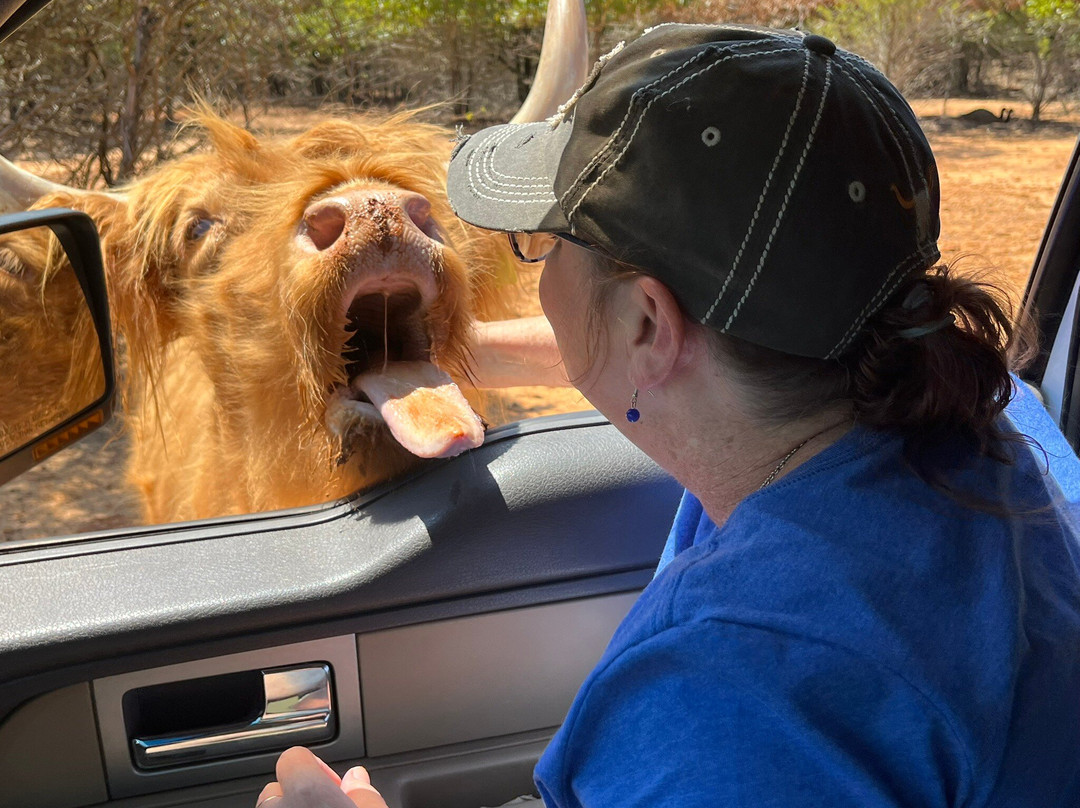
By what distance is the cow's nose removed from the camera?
82.5 inches

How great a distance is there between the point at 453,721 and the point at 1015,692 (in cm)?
140

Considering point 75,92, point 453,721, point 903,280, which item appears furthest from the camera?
point 75,92

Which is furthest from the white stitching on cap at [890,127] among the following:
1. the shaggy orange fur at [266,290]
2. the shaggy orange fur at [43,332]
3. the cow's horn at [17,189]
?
the cow's horn at [17,189]

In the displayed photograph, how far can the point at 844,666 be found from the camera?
3.09 feet

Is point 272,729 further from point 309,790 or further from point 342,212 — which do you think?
point 342,212

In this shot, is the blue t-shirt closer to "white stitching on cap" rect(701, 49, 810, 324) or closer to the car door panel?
"white stitching on cap" rect(701, 49, 810, 324)

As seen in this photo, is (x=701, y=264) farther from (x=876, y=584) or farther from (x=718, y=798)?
(x=718, y=798)

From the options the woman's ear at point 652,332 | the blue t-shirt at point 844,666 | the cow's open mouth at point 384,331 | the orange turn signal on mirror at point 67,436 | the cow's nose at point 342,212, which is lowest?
the orange turn signal on mirror at point 67,436

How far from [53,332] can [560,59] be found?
4.52 ft

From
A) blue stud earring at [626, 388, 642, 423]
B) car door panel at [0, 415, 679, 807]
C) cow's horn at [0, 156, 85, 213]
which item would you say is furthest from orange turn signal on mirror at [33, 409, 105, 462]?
blue stud earring at [626, 388, 642, 423]

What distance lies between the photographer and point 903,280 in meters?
1.16

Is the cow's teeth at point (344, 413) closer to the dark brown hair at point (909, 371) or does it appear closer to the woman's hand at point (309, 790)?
the woman's hand at point (309, 790)

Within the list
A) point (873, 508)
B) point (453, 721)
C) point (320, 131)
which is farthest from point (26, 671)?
point (873, 508)

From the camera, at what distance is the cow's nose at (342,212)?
2096mm
